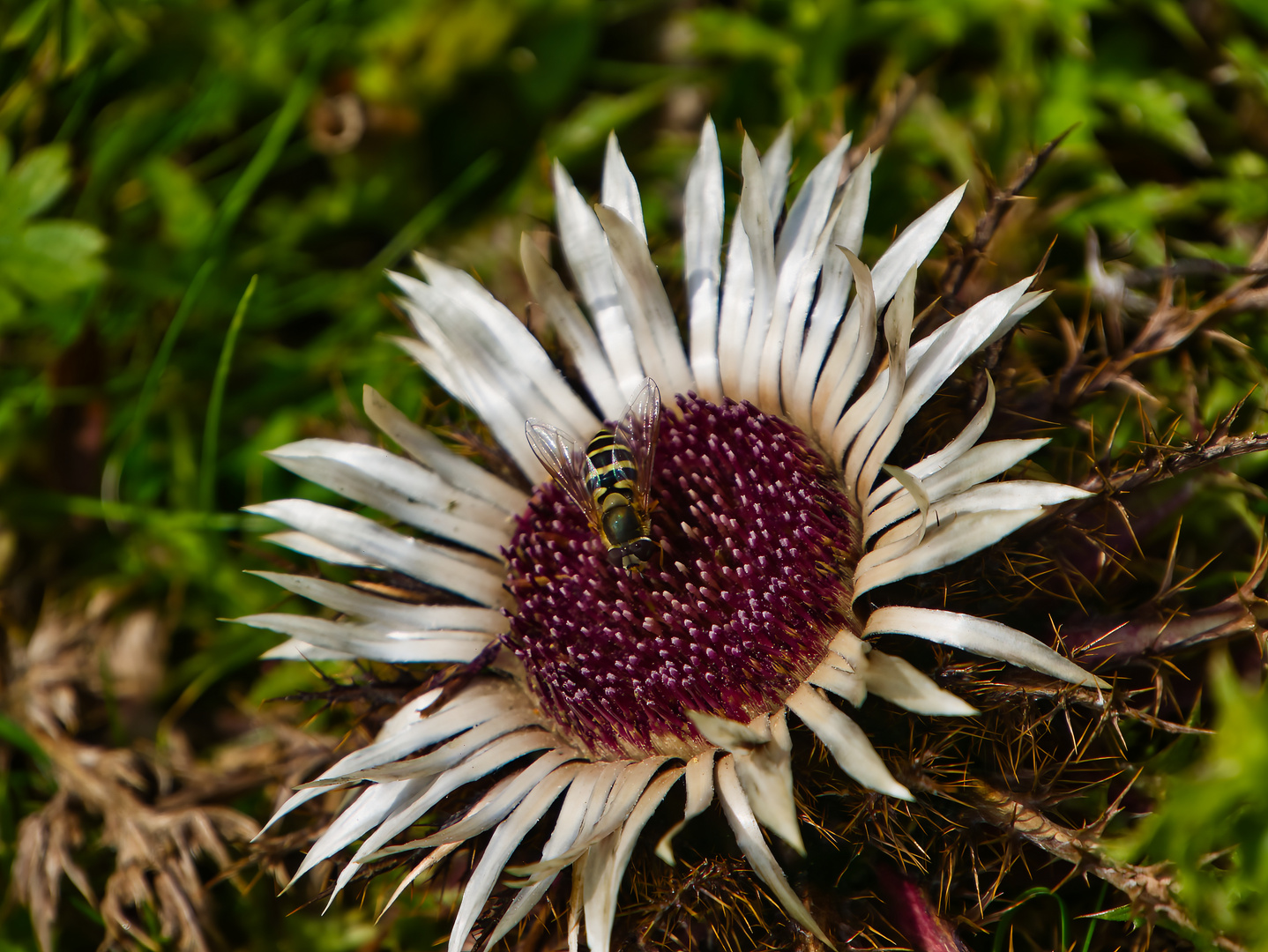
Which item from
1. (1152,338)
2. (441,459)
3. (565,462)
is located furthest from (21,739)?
(1152,338)

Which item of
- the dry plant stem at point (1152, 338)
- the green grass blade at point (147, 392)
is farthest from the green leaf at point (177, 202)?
the dry plant stem at point (1152, 338)

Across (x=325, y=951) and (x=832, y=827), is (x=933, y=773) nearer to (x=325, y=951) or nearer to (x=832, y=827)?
(x=832, y=827)

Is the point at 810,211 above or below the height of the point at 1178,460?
above

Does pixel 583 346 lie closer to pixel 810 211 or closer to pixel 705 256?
pixel 705 256

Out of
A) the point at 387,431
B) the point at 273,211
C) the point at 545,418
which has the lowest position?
the point at 545,418

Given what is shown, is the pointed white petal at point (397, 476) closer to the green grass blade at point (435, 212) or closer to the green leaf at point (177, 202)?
the green grass blade at point (435, 212)

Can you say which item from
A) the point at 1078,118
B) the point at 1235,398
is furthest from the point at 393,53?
the point at 1235,398

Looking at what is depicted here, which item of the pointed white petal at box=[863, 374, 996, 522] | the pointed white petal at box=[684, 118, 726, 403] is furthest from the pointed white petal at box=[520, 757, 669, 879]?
the pointed white petal at box=[684, 118, 726, 403]
